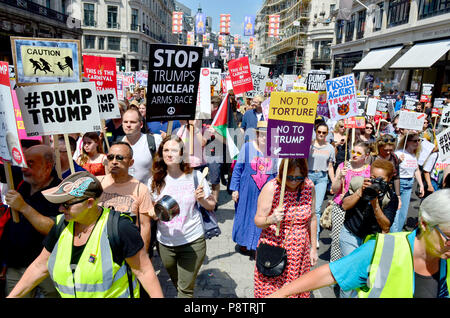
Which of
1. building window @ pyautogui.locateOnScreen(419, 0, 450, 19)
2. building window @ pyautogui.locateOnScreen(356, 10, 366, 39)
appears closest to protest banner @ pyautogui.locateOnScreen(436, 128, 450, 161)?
building window @ pyautogui.locateOnScreen(419, 0, 450, 19)

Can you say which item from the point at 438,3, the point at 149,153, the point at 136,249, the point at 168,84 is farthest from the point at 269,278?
the point at 438,3

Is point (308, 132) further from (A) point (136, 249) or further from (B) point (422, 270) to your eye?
(A) point (136, 249)

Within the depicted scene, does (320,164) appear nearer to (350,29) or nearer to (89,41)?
(350,29)

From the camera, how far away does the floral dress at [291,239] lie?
2930 millimetres

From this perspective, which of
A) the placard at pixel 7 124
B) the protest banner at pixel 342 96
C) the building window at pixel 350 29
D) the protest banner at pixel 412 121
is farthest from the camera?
the building window at pixel 350 29

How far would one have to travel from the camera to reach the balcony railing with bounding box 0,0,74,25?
23766 millimetres

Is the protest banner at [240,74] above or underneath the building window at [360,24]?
underneath

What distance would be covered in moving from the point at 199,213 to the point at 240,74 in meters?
5.63

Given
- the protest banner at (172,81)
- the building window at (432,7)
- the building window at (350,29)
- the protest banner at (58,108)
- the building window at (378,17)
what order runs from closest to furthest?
the protest banner at (58,108)
the protest banner at (172,81)
the building window at (432,7)
the building window at (378,17)
the building window at (350,29)

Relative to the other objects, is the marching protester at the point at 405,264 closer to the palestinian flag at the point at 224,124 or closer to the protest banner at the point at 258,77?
the palestinian flag at the point at 224,124

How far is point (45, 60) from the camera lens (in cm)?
366

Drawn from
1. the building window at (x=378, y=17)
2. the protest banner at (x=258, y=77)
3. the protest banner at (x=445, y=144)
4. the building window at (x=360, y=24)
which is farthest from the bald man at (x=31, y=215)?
the building window at (x=360, y=24)

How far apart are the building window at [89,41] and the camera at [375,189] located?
1909 inches

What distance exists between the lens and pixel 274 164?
4.54 m
